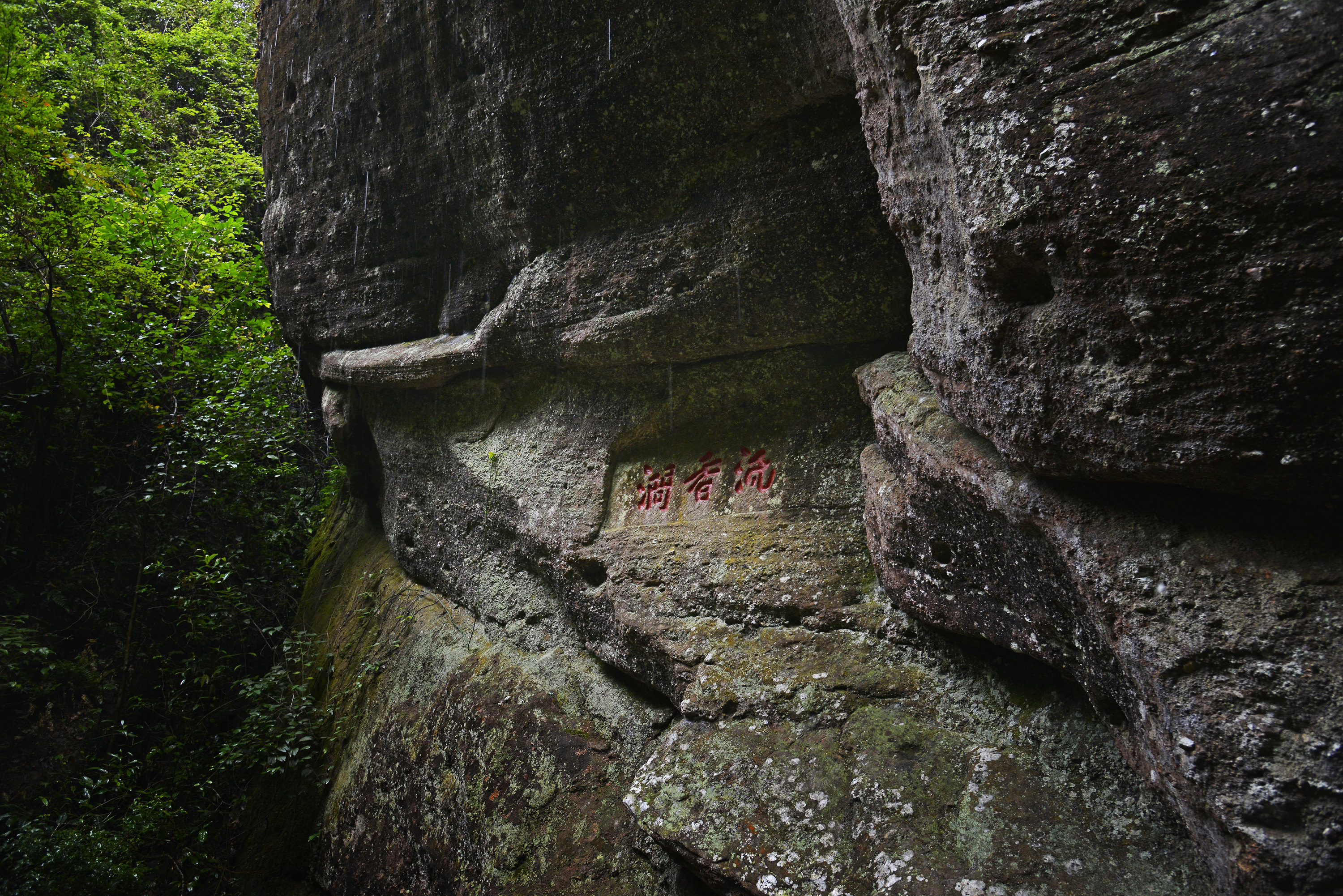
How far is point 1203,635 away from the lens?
2.00 m

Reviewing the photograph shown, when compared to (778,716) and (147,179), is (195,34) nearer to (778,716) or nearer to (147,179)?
(147,179)

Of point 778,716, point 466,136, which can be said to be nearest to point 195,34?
point 466,136

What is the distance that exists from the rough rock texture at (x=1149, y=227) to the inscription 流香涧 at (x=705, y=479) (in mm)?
2045

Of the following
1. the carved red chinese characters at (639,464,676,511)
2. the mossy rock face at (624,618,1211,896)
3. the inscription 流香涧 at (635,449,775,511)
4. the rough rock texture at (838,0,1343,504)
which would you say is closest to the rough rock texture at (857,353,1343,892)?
the rough rock texture at (838,0,1343,504)

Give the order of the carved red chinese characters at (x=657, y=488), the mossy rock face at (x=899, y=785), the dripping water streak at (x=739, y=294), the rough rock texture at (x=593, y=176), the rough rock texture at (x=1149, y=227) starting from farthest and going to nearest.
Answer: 1. the carved red chinese characters at (x=657, y=488)
2. the dripping water streak at (x=739, y=294)
3. the rough rock texture at (x=593, y=176)
4. the mossy rock face at (x=899, y=785)
5. the rough rock texture at (x=1149, y=227)

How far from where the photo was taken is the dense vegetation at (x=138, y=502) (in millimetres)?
6711

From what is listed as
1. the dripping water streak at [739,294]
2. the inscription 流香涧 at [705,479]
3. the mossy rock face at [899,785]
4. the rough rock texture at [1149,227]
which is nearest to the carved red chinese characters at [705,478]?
the inscription 流香涧 at [705,479]

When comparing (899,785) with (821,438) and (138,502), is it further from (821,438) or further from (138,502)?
(138,502)

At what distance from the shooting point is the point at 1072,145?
6.64ft

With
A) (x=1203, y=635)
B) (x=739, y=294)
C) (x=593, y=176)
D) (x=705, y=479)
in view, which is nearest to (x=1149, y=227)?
(x=1203, y=635)

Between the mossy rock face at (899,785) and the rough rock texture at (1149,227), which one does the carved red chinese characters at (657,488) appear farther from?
the rough rock texture at (1149,227)

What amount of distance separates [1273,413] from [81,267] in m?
10.6

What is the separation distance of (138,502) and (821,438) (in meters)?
8.10

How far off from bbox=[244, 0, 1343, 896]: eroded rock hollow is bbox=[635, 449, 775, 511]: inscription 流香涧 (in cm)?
3
